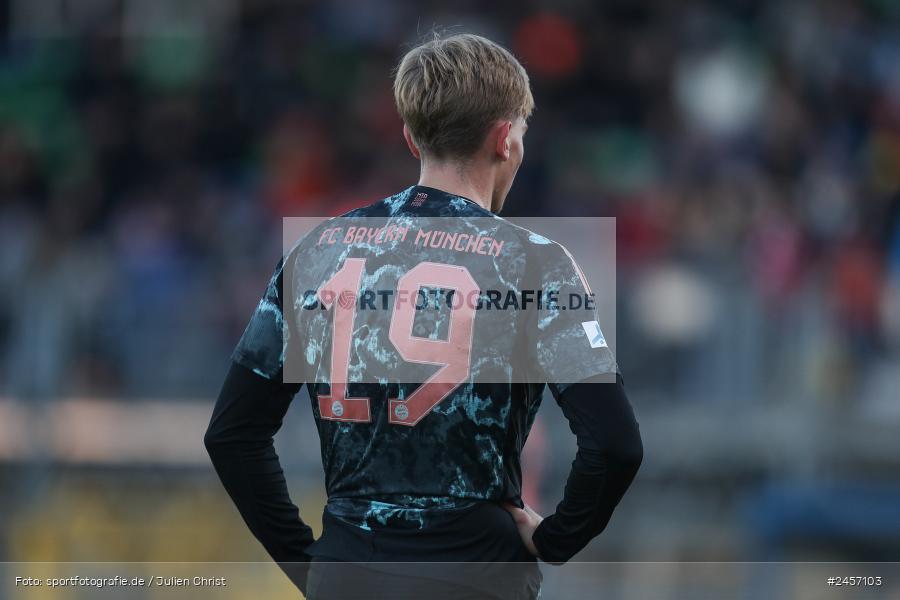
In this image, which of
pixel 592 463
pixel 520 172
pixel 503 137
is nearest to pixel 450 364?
pixel 592 463

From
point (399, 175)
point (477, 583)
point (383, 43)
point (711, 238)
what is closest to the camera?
point (477, 583)

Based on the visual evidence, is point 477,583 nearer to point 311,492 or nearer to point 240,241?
point 311,492

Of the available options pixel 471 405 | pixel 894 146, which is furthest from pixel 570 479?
pixel 894 146

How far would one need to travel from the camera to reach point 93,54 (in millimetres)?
12531

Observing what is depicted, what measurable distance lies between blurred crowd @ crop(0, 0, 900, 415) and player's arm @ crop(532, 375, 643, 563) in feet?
17.0

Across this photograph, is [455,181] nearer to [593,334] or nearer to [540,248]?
[540,248]

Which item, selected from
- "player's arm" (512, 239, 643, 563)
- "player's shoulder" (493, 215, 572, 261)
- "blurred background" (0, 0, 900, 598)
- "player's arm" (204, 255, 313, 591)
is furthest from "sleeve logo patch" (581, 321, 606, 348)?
"blurred background" (0, 0, 900, 598)

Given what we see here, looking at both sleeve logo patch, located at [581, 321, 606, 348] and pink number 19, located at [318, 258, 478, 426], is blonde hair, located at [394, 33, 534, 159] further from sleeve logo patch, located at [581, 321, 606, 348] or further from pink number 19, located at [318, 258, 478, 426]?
sleeve logo patch, located at [581, 321, 606, 348]

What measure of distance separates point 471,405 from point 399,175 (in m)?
7.42

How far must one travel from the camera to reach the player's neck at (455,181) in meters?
2.91

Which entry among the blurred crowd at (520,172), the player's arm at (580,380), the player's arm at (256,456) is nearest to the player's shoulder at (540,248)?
the player's arm at (580,380)

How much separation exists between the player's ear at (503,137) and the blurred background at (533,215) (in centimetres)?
406

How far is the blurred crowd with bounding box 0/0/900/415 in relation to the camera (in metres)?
8.12

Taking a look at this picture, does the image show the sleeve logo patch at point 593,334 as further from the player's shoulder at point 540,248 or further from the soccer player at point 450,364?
the player's shoulder at point 540,248
